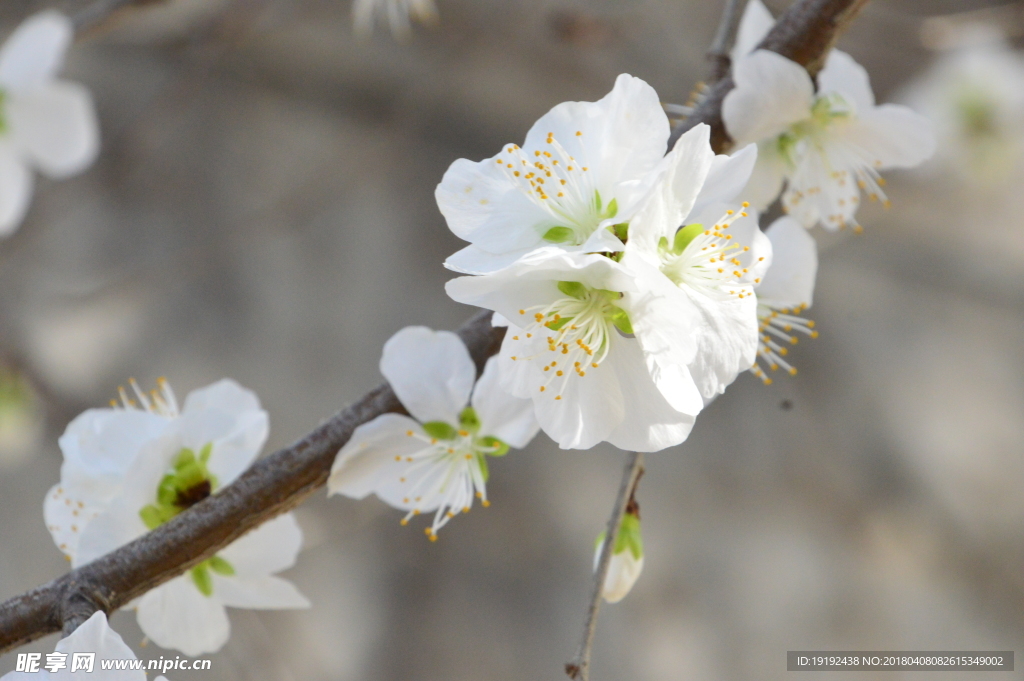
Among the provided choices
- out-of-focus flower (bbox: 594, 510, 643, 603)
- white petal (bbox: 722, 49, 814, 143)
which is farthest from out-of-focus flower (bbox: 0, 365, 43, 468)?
white petal (bbox: 722, 49, 814, 143)

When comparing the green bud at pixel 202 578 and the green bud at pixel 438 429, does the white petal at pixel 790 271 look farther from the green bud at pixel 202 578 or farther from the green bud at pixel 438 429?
the green bud at pixel 202 578

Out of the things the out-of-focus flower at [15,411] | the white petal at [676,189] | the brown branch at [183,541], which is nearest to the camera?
the white petal at [676,189]

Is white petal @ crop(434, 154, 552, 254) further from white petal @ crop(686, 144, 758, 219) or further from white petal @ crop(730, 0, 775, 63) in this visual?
white petal @ crop(730, 0, 775, 63)

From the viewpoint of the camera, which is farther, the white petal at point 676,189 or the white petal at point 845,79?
the white petal at point 845,79

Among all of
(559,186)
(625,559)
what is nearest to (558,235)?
(559,186)

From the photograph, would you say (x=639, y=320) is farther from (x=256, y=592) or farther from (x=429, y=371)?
(x=256, y=592)

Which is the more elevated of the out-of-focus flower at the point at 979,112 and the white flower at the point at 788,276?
the out-of-focus flower at the point at 979,112

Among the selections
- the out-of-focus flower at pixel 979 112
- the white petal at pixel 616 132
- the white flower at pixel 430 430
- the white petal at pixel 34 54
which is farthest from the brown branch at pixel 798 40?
the out-of-focus flower at pixel 979 112
